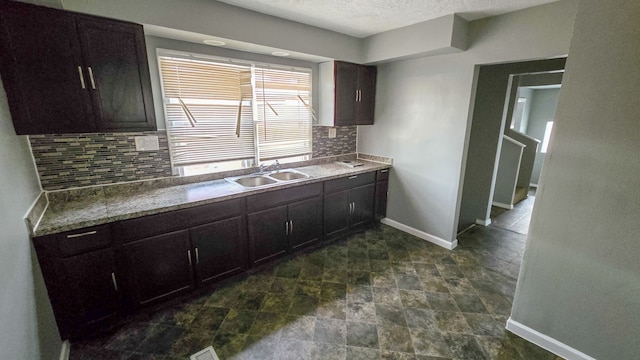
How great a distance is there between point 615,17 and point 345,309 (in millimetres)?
2539

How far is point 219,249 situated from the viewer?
2.33 meters

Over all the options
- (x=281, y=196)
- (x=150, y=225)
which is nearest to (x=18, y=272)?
(x=150, y=225)

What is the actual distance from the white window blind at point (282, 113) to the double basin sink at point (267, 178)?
234mm

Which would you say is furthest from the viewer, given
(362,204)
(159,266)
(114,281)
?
(362,204)

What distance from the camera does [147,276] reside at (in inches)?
79.4

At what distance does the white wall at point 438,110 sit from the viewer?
224cm

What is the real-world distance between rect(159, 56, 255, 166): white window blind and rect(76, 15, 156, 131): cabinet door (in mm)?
364

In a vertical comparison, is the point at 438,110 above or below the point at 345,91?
below

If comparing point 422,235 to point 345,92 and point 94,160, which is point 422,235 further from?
point 94,160

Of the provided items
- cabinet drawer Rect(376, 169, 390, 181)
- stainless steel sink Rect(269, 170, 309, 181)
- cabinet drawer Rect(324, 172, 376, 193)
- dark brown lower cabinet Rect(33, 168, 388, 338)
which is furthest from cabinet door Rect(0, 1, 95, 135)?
cabinet drawer Rect(376, 169, 390, 181)

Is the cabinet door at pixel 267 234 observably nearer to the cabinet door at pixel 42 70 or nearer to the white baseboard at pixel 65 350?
the white baseboard at pixel 65 350

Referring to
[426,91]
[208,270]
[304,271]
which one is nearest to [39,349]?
[208,270]

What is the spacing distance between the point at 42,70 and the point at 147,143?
810 mm

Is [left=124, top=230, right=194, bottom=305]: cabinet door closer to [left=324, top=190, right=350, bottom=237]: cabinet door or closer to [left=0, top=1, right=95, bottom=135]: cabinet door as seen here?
[left=0, top=1, right=95, bottom=135]: cabinet door
